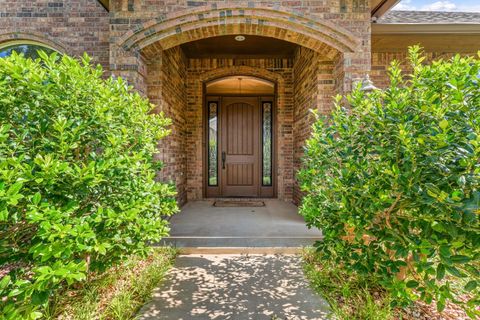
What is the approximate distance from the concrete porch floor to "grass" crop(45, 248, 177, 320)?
23.4 inches

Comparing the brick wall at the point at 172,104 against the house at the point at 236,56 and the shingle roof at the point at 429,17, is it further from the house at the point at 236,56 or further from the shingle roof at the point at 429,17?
the shingle roof at the point at 429,17

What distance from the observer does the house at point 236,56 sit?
→ 298cm

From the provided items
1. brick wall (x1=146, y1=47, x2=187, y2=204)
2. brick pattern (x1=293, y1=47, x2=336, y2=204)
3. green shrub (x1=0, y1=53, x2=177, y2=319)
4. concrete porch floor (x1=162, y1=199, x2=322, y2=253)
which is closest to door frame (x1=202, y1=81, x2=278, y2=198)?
brick wall (x1=146, y1=47, x2=187, y2=204)

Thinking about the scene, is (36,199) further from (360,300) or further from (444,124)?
(360,300)

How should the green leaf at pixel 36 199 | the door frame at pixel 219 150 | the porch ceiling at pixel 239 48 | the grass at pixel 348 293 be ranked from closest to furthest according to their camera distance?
the green leaf at pixel 36 199 < the grass at pixel 348 293 < the porch ceiling at pixel 239 48 < the door frame at pixel 219 150

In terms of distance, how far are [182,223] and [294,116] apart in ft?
10.2

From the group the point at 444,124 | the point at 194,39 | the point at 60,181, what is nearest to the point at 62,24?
the point at 194,39

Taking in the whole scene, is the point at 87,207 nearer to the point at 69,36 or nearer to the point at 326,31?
the point at 326,31

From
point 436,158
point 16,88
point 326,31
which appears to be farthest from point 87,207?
point 326,31

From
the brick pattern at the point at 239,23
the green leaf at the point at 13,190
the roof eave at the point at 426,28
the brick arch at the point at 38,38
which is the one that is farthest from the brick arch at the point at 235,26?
the green leaf at the point at 13,190

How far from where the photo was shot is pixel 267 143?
19.1 ft

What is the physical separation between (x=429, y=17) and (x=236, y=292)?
16.8 feet

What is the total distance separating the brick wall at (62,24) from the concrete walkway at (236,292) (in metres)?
3.27

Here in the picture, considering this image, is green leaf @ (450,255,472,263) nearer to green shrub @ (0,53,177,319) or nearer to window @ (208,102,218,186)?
green shrub @ (0,53,177,319)
